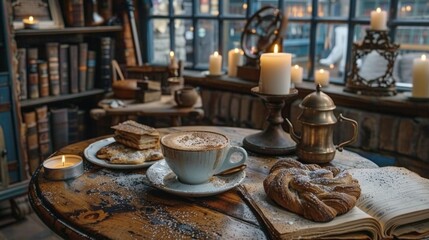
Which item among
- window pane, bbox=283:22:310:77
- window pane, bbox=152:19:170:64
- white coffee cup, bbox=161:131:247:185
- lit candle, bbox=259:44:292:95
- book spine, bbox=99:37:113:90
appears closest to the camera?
white coffee cup, bbox=161:131:247:185

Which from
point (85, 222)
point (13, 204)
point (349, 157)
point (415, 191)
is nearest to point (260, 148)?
point (349, 157)

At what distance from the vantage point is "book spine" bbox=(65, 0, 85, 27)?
2.73 metres

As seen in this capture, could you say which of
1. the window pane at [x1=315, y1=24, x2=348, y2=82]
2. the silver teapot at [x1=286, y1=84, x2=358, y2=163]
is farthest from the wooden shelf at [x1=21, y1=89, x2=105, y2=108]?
the silver teapot at [x1=286, y1=84, x2=358, y2=163]

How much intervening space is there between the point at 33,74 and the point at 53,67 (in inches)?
5.1

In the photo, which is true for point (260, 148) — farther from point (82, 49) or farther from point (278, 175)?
point (82, 49)

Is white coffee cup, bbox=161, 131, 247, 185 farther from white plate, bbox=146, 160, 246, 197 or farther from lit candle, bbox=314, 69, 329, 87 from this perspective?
lit candle, bbox=314, 69, 329, 87

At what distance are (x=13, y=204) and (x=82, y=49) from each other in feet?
3.26

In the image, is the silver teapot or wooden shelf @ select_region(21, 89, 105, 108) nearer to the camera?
the silver teapot

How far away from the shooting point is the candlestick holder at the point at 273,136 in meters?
1.39

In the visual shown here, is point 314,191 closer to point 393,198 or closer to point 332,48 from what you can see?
point 393,198

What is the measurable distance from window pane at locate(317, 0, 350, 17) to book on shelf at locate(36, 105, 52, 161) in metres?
1.67

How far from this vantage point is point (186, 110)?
2240mm

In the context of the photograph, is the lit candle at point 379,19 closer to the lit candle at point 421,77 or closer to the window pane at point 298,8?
the lit candle at point 421,77

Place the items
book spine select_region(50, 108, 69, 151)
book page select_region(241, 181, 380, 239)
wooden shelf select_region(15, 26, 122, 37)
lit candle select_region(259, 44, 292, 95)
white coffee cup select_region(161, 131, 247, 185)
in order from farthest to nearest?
1. book spine select_region(50, 108, 69, 151)
2. wooden shelf select_region(15, 26, 122, 37)
3. lit candle select_region(259, 44, 292, 95)
4. white coffee cup select_region(161, 131, 247, 185)
5. book page select_region(241, 181, 380, 239)
